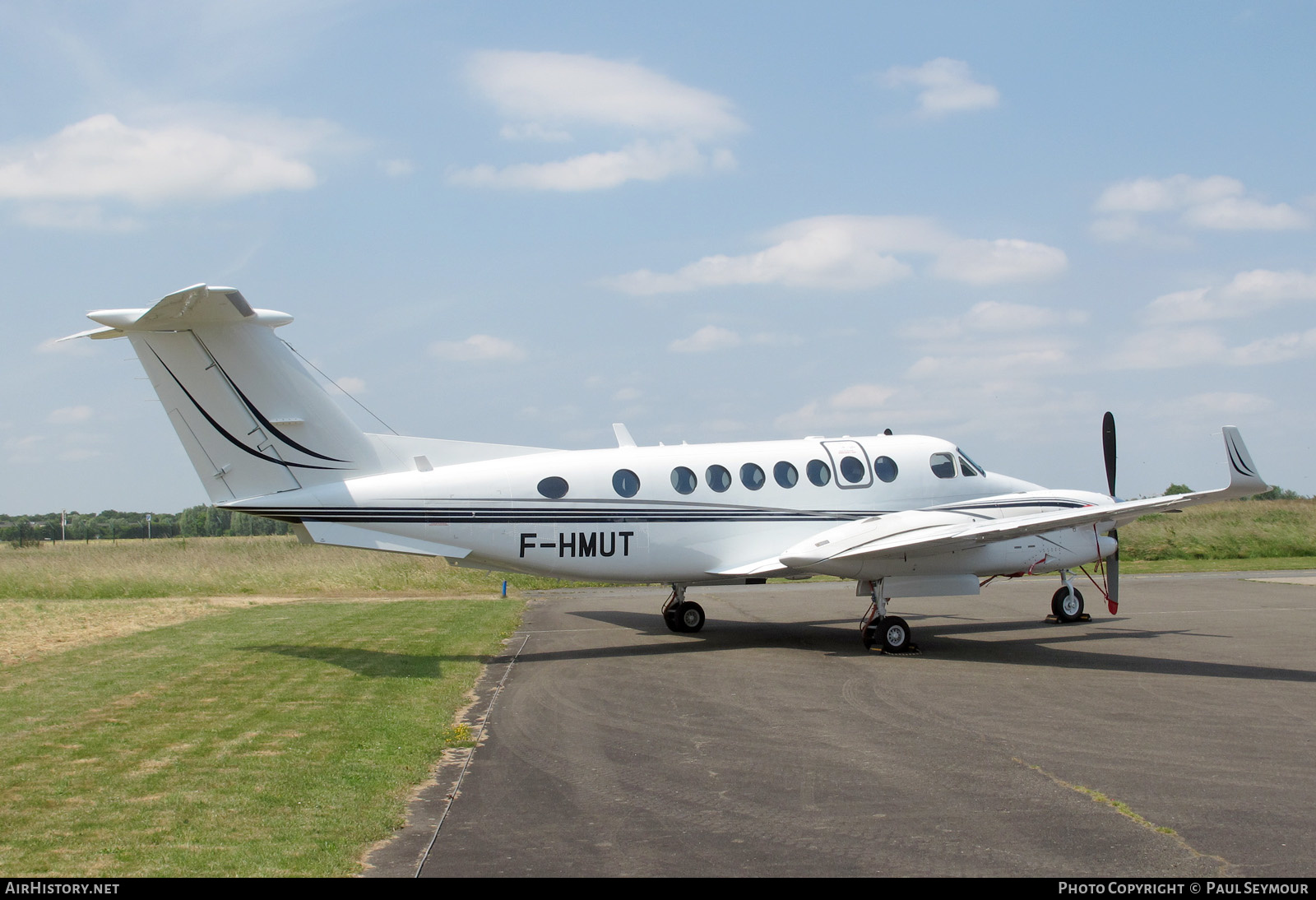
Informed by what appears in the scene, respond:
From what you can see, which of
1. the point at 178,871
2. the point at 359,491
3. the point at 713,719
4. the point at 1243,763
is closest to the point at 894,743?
the point at 713,719

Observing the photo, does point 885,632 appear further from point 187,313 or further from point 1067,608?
point 187,313

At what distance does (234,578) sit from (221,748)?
2461 cm

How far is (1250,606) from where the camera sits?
21.6m

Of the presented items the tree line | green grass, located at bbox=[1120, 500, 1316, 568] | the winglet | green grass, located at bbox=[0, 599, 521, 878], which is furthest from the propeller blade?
the tree line

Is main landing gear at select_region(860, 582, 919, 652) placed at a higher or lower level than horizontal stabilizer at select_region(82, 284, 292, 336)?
lower

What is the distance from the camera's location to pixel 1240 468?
13602 mm

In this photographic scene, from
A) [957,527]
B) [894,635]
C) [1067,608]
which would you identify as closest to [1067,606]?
[1067,608]

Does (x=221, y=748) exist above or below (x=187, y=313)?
below

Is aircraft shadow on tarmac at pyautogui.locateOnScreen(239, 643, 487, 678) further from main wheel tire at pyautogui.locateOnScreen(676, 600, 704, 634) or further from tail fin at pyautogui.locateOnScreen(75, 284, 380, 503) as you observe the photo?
main wheel tire at pyautogui.locateOnScreen(676, 600, 704, 634)

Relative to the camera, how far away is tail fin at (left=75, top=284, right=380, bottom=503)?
47.1 ft

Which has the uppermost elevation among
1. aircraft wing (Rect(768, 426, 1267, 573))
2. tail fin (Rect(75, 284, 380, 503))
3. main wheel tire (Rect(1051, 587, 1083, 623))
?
tail fin (Rect(75, 284, 380, 503))

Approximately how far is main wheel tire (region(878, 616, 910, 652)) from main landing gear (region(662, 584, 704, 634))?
13.1 ft

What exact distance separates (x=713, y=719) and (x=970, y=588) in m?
7.35
